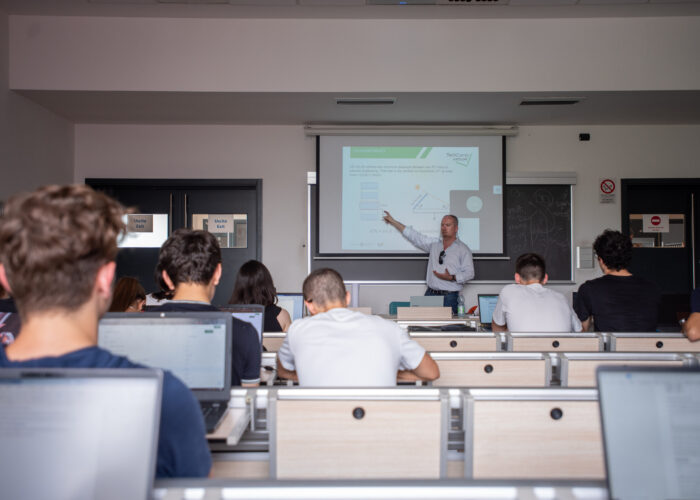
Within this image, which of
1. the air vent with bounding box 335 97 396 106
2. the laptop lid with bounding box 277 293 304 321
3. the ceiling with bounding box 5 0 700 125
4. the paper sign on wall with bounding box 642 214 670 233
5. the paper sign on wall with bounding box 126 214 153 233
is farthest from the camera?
the paper sign on wall with bounding box 642 214 670 233

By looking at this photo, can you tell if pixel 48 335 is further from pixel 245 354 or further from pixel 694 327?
pixel 694 327

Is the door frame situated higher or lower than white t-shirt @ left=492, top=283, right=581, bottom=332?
higher

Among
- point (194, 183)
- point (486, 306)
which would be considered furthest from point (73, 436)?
point (194, 183)

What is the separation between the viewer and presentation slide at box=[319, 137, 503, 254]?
6.00 m

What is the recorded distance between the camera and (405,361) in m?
1.76

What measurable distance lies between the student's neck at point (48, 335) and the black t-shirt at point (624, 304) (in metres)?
2.81

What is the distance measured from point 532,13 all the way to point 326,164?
2594 millimetres

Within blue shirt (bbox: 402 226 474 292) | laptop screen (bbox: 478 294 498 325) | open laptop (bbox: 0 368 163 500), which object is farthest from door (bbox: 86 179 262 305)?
open laptop (bbox: 0 368 163 500)

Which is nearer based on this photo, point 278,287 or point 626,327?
point 626,327

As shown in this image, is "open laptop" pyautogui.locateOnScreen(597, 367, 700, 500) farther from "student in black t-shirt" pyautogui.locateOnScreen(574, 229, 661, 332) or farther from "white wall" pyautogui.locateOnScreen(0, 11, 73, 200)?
"white wall" pyautogui.locateOnScreen(0, 11, 73, 200)

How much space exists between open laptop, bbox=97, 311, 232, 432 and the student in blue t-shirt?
2.16 ft

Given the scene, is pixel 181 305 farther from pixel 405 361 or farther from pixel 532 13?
pixel 532 13

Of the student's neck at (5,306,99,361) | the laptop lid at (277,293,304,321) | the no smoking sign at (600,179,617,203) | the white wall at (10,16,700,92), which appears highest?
the white wall at (10,16,700,92)

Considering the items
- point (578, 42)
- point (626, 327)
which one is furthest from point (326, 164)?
point (626, 327)
